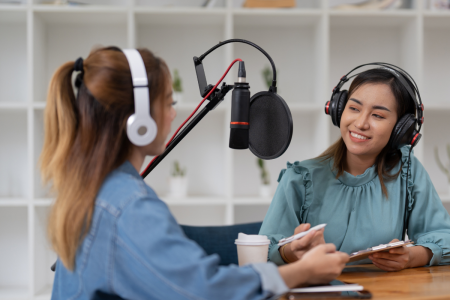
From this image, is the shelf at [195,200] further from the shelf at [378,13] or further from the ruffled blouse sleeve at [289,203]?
the shelf at [378,13]

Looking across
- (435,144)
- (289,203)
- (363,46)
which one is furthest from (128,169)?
(435,144)

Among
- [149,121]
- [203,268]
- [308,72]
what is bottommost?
[203,268]

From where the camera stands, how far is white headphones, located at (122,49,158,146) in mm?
824

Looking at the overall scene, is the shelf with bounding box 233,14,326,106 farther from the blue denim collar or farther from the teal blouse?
the blue denim collar

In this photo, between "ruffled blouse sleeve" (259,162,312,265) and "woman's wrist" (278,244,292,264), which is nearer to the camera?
"woman's wrist" (278,244,292,264)

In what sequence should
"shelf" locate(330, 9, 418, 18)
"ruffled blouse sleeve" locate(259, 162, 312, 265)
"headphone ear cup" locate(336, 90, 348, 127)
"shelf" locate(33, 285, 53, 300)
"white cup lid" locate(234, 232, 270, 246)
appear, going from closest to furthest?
"white cup lid" locate(234, 232, 270, 246) → "ruffled blouse sleeve" locate(259, 162, 312, 265) → "headphone ear cup" locate(336, 90, 348, 127) → "shelf" locate(33, 285, 53, 300) → "shelf" locate(330, 9, 418, 18)

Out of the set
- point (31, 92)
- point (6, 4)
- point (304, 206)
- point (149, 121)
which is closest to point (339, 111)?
point (304, 206)

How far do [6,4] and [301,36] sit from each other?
169 centimetres

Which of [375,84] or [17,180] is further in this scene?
[17,180]

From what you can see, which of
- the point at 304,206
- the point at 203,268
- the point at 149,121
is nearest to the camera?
the point at 203,268

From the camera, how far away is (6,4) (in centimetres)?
220

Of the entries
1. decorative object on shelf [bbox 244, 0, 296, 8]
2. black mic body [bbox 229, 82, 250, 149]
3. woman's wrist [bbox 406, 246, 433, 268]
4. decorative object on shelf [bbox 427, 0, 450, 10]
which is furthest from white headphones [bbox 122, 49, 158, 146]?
decorative object on shelf [bbox 427, 0, 450, 10]

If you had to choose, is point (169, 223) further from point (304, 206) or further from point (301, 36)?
point (301, 36)

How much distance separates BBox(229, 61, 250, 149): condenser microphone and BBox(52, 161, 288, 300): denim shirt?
0.29 metres
